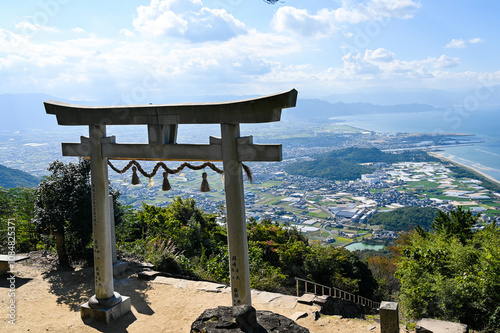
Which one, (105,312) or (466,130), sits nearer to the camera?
(105,312)

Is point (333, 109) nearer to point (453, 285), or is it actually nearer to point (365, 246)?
point (365, 246)

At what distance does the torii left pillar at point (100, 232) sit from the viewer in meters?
5.54

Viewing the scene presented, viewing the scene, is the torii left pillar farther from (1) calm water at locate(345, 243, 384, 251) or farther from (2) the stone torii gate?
(1) calm water at locate(345, 243, 384, 251)

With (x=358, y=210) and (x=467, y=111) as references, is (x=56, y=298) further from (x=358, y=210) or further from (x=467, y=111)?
(x=467, y=111)

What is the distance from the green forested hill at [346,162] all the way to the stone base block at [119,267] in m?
49.0

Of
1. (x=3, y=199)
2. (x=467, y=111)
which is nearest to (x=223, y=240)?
(x=3, y=199)

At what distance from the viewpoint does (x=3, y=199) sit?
9.89 m

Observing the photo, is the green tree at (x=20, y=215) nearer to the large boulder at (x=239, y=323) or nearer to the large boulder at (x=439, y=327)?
the large boulder at (x=239, y=323)

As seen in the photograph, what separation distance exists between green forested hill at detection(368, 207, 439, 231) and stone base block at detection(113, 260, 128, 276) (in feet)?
95.6

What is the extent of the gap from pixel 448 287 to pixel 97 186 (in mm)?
6200

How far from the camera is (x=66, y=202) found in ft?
24.4

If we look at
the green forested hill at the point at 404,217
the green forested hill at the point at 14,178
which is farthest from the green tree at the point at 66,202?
the green forested hill at the point at 404,217

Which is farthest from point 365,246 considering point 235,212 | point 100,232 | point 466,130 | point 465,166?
point 466,130

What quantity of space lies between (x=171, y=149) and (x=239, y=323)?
7.95 feet
